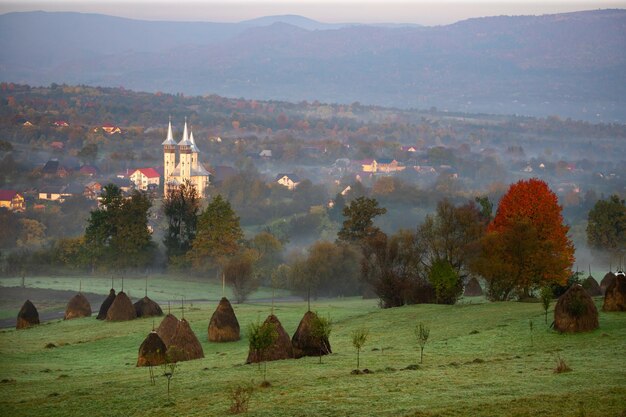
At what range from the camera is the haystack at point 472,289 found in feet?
217

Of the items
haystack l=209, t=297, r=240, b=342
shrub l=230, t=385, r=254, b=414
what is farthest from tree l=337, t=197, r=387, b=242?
shrub l=230, t=385, r=254, b=414

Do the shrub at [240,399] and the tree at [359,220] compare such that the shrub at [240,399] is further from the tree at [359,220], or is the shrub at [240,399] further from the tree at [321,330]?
the tree at [359,220]

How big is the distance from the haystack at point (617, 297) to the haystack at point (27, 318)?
30522mm

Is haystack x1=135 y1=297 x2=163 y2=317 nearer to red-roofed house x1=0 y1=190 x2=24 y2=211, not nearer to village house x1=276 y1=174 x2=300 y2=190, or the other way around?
red-roofed house x1=0 y1=190 x2=24 y2=211


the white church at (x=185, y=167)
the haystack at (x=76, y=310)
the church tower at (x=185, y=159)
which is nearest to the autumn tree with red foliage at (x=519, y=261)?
the haystack at (x=76, y=310)

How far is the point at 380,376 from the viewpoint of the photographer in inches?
1287

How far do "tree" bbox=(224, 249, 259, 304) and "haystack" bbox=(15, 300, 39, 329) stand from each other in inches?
698

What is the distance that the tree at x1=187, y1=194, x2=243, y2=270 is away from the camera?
87000mm

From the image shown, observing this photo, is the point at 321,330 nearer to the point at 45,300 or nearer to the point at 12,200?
the point at 45,300

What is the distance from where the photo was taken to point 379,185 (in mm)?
168250

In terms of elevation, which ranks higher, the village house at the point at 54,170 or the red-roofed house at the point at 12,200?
the village house at the point at 54,170

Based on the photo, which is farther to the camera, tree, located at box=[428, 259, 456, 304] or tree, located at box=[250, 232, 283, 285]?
tree, located at box=[250, 232, 283, 285]

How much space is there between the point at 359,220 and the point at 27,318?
29.3m

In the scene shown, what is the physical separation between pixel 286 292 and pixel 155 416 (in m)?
53.5
